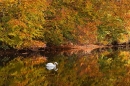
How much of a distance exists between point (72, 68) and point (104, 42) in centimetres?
2483

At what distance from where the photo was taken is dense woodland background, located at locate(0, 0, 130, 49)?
125 ft

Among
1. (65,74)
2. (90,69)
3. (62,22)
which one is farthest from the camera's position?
(62,22)

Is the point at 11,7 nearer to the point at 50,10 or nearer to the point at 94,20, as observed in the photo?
the point at 50,10

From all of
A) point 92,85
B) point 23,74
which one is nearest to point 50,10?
point 23,74

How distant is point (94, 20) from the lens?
4912cm

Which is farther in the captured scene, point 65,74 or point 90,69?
point 90,69

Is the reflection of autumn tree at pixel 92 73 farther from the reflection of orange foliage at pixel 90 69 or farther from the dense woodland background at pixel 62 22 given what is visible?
the dense woodland background at pixel 62 22

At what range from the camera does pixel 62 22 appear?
4366cm

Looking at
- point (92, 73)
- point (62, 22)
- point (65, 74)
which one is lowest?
point (92, 73)

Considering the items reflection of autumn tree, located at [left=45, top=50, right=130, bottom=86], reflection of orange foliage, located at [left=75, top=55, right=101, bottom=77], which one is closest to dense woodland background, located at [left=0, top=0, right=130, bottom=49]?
reflection of autumn tree, located at [left=45, top=50, right=130, bottom=86]

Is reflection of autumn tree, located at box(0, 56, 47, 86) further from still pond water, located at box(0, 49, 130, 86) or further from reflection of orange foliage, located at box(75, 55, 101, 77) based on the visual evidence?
reflection of orange foliage, located at box(75, 55, 101, 77)

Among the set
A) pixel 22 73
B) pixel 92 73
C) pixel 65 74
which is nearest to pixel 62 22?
pixel 92 73

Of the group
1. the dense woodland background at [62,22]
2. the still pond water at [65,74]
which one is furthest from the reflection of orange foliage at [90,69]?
the dense woodland background at [62,22]

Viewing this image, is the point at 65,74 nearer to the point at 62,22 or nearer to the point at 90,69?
the point at 90,69
